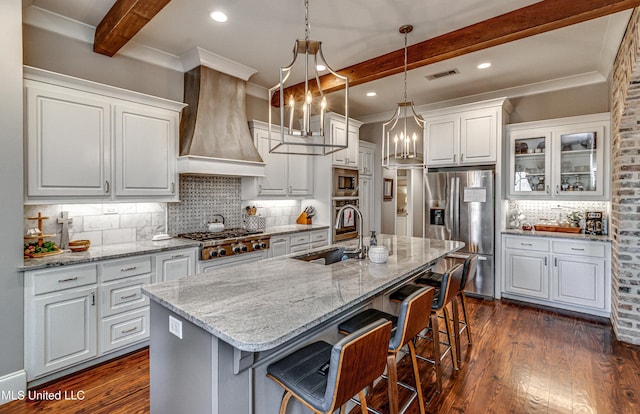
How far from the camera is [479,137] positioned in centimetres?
445

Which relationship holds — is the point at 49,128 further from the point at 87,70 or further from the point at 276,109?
the point at 276,109

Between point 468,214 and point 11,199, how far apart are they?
476 cm

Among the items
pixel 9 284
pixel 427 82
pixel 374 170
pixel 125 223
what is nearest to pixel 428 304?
pixel 9 284

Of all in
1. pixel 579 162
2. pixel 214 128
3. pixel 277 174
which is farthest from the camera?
pixel 277 174

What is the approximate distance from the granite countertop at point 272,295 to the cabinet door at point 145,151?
164cm

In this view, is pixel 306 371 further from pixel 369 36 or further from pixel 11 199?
pixel 369 36

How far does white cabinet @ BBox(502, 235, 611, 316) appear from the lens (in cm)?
370

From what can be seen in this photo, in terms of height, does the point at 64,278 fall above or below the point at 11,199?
below

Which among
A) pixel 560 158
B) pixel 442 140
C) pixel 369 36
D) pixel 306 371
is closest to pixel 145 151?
pixel 369 36

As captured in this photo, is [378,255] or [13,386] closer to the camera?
[13,386]

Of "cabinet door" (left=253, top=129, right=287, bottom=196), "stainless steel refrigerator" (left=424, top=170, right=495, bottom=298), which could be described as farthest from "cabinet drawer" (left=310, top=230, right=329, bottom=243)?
"stainless steel refrigerator" (left=424, top=170, right=495, bottom=298)

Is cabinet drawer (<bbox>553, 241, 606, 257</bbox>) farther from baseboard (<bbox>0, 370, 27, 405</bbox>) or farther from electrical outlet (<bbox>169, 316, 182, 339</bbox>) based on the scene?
baseboard (<bbox>0, 370, 27, 405</bbox>)

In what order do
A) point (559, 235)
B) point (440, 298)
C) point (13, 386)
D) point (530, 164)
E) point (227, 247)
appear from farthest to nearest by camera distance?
point (530, 164), point (559, 235), point (227, 247), point (440, 298), point (13, 386)

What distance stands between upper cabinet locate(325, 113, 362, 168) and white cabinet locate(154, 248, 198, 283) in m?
2.55
